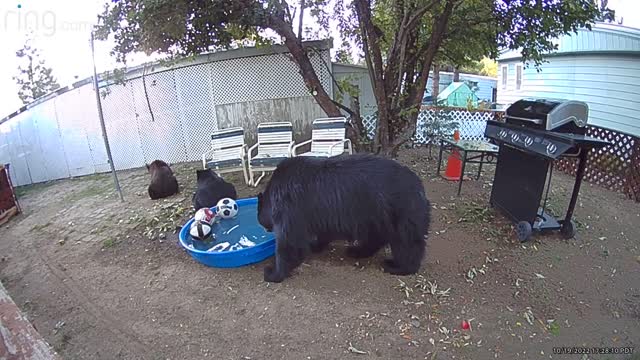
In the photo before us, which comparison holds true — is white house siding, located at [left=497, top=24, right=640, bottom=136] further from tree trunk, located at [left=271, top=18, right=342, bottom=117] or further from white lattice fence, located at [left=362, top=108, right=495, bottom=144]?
tree trunk, located at [left=271, top=18, right=342, bottom=117]

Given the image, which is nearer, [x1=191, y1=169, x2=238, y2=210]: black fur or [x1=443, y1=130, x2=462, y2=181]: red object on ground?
[x1=191, y1=169, x2=238, y2=210]: black fur

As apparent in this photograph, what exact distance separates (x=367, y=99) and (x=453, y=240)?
432cm

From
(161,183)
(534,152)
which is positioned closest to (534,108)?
(534,152)

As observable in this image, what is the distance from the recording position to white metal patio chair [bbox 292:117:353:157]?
5328 mm

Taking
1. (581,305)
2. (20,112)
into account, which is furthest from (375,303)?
(20,112)

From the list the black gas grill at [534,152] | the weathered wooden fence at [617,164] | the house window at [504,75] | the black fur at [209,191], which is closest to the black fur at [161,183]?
the black fur at [209,191]

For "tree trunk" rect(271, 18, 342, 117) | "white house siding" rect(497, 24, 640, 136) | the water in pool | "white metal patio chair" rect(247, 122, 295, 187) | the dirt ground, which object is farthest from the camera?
"white house siding" rect(497, 24, 640, 136)

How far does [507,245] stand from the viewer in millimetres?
3311

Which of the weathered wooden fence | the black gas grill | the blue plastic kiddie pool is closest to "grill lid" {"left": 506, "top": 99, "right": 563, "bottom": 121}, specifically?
the black gas grill

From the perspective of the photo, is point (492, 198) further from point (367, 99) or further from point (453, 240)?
point (367, 99)

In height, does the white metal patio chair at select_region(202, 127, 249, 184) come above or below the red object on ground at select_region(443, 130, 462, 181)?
above

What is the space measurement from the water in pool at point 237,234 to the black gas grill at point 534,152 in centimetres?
233

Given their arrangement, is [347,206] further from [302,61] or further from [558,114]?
[302,61]

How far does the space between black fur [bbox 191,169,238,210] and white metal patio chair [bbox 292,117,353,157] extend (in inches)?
56.8
